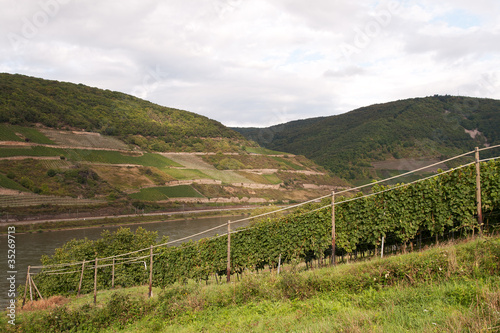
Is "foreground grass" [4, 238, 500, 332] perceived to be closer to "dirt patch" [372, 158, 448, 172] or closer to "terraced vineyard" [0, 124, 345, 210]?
"terraced vineyard" [0, 124, 345, 210]

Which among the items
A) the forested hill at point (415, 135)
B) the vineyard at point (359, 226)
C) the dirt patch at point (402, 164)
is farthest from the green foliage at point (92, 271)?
the forested hill at point (415, 135)

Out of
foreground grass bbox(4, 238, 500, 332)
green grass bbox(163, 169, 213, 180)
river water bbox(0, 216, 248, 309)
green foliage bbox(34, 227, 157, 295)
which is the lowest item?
river water bbox(0, 216, 248, 309)

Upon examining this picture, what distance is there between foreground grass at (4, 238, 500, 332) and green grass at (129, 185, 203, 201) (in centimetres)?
7460

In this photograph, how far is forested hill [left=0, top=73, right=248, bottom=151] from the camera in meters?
102

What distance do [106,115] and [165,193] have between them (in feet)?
202

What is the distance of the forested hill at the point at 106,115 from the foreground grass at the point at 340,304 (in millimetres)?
101290

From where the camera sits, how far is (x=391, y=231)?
10430 millimetres

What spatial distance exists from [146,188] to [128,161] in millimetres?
18528

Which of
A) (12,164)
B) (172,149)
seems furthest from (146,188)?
(172,149)

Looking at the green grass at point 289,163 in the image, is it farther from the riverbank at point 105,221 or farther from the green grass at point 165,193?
the riverbank at point 105,221

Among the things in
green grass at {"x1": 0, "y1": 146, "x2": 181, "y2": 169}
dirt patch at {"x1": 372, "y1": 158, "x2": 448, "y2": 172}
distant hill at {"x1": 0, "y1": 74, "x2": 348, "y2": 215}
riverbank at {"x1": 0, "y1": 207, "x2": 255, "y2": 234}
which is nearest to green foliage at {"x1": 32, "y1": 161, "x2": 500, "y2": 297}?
riverbank at {"x1": 0, "y1": 207, "x2": 255, "y2": 234}

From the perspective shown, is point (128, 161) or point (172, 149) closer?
point (128, 161)

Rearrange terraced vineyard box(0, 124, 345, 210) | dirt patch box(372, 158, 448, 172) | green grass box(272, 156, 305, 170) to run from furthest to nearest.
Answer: green grass box(272, 156, 305, 170) < dirt patch box(372, 158, 448, 172) < terraced vineyard box(0, 124, 345, 210)

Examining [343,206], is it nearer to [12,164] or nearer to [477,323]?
[477,323]
